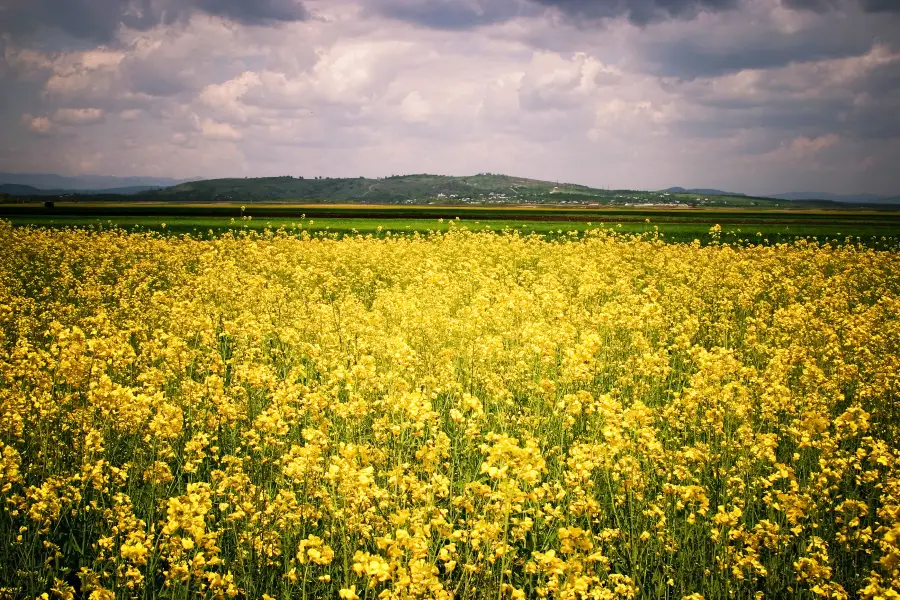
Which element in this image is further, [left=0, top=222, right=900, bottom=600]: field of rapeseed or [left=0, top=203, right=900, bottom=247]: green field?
[left=0, top=203, right=900, bottom=247]: green field

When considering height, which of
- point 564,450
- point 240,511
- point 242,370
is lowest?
point 564,450

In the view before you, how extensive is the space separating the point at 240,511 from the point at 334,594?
4.24ft

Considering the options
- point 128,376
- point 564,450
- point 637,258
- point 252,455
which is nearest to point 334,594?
point 252,455

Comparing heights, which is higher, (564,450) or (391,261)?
(391,261)

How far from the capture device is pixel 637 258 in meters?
23.0

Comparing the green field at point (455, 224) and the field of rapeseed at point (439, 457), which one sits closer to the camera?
the field of rapeseed at point (439, 457)

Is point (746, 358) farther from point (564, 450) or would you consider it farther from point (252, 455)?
point (252, 455)

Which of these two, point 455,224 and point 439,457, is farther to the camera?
point 455,224

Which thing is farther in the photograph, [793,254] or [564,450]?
[793,254]

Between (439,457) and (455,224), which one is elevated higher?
(455,224)

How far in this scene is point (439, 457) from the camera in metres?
6.26

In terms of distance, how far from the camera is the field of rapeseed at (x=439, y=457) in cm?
445

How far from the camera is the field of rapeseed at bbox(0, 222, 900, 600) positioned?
4.45 metres

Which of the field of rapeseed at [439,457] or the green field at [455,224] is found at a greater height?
the green field at [455,224]
